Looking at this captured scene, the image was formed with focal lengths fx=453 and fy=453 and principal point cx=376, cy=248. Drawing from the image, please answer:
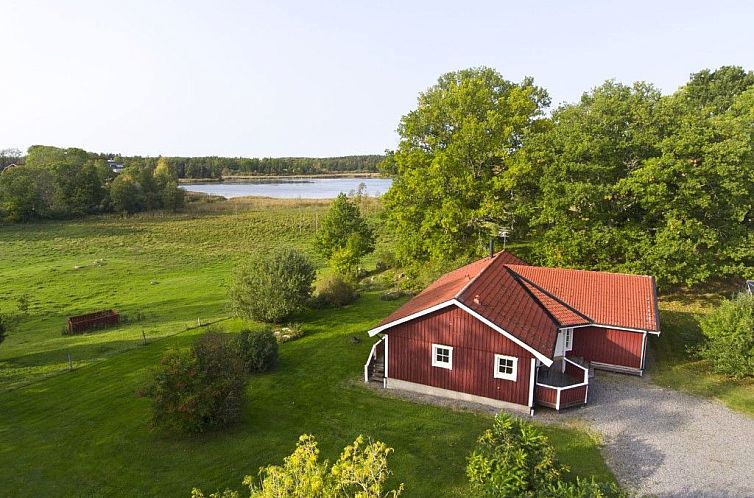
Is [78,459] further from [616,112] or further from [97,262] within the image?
[97,262]

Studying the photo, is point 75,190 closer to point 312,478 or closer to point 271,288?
point 271,288

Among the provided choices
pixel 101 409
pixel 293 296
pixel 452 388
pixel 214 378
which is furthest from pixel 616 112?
pixel 101 409

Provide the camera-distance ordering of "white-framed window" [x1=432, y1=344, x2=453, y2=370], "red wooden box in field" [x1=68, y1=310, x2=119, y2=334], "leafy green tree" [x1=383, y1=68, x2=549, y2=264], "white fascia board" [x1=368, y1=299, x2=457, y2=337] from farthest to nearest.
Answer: "leafy green tree" [x1=383, y1=68, x2=549, y2=264] → "red wooden box in field" [x1=68, y1=310, x2=119, y2=334] → "white-framed window" [x1=432, y1=344, x2=453, y2=370] → "white fascia board" [x1=368, y1=299, x2=457, y2=337]

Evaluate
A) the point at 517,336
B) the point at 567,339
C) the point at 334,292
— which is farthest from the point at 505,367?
the point at 334,292

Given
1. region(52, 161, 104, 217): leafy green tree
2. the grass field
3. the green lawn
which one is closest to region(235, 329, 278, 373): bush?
the grass field

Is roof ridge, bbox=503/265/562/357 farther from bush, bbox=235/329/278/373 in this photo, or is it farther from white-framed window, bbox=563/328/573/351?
bush, bbox=235/329/278/373
